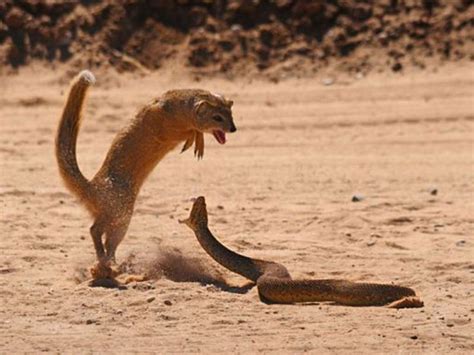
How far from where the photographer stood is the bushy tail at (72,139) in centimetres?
865

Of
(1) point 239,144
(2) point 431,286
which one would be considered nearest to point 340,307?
(2) point 431,286

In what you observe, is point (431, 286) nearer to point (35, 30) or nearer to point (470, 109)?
point (470, 109)

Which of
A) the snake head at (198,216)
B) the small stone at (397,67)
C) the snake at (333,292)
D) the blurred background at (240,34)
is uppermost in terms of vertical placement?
the blurred background at (240,34)

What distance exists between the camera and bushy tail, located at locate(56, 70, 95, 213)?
865 centimetres

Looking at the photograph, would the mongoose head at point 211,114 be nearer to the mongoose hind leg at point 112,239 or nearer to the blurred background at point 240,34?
the mongoose hind leg at point 112,239

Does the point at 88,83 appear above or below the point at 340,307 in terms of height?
above

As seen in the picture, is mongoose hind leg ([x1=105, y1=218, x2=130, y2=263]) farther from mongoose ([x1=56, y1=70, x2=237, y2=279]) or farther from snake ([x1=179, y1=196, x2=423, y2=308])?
snake ([x1=179, y1=196, x2=423, y2=308])

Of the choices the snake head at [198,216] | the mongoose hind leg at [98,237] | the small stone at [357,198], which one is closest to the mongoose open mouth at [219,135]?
the snake head at [198,216]

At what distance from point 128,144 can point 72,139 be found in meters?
0.40

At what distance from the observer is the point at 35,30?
18312mm

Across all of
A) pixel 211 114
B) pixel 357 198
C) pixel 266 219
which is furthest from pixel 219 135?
pixel 357 198

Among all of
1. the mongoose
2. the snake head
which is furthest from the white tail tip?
the snake head

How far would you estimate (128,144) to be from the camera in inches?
344

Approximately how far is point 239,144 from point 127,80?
3362 millimetres
